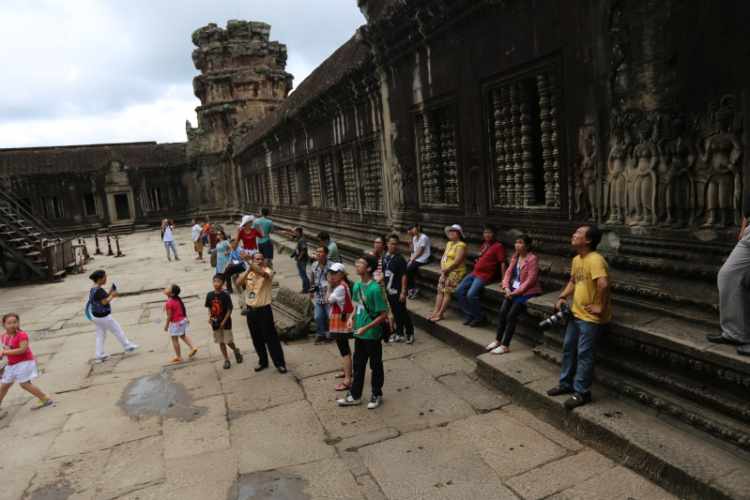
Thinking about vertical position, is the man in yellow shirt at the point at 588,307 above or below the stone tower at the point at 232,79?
below

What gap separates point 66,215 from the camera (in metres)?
29.5

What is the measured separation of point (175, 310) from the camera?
6.22 metres

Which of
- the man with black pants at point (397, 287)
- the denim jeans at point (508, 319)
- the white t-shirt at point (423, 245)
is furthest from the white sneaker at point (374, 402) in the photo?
the white t-shirt at point (423, 245)

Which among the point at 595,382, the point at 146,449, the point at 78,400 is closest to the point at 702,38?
the point at 595,382

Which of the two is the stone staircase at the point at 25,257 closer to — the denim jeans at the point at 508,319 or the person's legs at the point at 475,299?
the person's legs at the point at 475,299

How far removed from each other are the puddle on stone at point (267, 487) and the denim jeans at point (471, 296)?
2.92 meters

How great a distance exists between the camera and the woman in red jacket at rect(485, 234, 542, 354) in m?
4.82

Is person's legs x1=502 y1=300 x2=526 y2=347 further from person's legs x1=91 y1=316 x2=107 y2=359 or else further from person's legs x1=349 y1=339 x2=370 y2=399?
person's legs x1=91 y1=316 x2=107 y2=359

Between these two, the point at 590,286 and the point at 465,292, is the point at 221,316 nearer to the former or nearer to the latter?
the point at 465,292

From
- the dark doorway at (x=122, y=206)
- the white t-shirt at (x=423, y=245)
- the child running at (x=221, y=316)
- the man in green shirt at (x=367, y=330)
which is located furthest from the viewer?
the dark doorway at (x=122, y=206)

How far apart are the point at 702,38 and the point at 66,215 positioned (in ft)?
109

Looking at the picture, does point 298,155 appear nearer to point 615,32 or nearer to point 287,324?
point 287,324

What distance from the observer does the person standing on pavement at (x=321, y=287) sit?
6152 millimetres

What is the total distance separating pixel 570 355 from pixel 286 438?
2.36m
